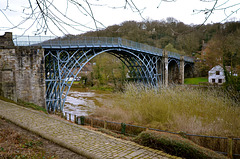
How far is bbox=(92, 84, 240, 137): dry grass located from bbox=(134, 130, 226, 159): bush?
9.02 ft

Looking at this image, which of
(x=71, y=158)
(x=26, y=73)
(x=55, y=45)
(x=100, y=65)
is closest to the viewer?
(x=71, y=158)

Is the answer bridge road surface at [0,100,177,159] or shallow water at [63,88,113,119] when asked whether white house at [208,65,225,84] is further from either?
bridge road surface at [0,100,177,159]

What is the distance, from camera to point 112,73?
39000 millimetres

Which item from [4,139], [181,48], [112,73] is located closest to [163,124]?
[4,139]

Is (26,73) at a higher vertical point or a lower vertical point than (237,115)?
higher

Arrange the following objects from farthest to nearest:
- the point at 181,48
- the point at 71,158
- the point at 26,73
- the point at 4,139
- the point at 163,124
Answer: the point at 181,48 → the point at 26,73 → the point at 163,124 → the point at 4,139 → the point at 71,158

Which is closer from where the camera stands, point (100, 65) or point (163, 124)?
point (163, 124)

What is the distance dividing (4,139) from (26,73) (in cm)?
989

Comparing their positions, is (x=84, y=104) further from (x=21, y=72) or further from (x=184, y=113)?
(x=184, y=113)

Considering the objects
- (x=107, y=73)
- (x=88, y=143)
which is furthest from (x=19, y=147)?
(x=107, y=73)

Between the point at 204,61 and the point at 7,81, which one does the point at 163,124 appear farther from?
the point at 204,61

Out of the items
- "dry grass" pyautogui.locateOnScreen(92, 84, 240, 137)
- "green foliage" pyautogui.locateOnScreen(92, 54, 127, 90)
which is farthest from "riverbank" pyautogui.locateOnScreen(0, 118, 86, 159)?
"green foliage" pyautogui.locateOnScreen(92, 54, 127, 90)

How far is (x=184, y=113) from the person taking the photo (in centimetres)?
1001

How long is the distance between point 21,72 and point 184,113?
433 inches
